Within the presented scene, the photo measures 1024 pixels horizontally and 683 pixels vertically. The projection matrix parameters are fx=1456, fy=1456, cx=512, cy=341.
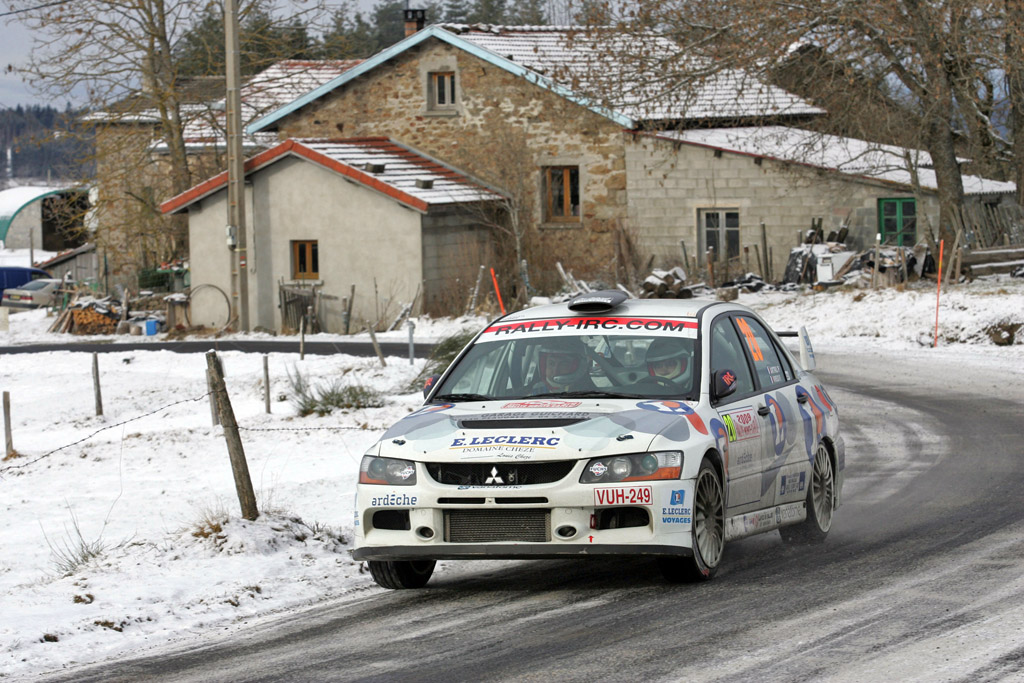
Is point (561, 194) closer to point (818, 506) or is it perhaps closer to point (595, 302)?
point (818, 506)

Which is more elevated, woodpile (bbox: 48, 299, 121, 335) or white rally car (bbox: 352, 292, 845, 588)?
white rally car (bbox: 352, 292, 845, 588)

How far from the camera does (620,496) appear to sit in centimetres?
723

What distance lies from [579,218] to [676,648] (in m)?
33.1

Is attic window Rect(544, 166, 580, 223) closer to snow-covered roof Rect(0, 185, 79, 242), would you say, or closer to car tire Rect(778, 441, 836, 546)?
car tire Rect(778, 441, 836, 546)

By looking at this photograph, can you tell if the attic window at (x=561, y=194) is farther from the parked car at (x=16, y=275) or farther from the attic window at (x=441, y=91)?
the parked car at (x=16, y=275)

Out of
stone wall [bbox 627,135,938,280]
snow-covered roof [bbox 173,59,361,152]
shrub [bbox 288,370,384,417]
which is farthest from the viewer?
snow-covered roof [bbox 173,59,361,152]

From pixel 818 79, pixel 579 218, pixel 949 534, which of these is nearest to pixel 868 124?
Result: pixel 818 79

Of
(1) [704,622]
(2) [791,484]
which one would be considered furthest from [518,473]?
(2) [791,484]

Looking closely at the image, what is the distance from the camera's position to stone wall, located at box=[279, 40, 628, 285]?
38.6m

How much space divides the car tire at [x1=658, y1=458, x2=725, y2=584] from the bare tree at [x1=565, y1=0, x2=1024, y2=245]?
68.1 feet

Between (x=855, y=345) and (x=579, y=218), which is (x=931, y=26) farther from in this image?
(x=579, y=218)

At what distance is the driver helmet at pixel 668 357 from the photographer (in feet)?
27.2

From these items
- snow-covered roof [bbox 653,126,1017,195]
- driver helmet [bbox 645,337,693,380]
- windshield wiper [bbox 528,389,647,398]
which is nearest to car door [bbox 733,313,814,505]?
driver helmet [bbox 645,337,693,380]

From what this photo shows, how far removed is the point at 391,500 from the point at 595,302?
6.60ft
